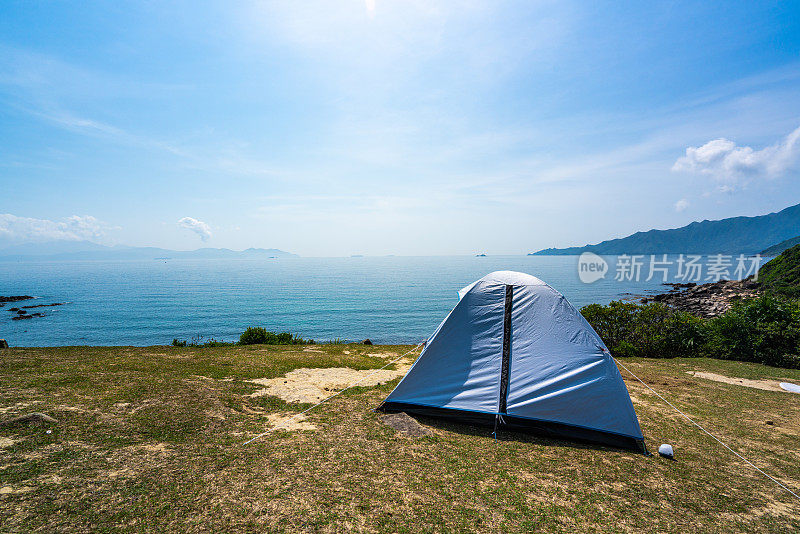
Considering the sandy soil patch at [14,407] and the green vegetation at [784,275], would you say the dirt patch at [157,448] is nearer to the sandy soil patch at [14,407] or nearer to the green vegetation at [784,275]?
the sandy soil patch at [14,407]

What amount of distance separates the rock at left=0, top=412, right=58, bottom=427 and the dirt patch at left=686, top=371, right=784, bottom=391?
60.4 ft

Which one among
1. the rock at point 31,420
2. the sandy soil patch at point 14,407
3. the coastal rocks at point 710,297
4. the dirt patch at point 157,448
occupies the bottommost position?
the coastal rocks at point 710,297

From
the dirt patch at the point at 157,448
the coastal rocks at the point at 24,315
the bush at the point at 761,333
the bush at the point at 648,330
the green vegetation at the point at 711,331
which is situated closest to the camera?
the dirt patch at the point at 157,448

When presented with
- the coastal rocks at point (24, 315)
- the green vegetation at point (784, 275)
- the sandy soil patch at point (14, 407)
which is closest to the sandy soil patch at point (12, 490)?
the sandy soil patch at point (14, 407)

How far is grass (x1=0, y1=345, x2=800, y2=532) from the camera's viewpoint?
14.8 ft

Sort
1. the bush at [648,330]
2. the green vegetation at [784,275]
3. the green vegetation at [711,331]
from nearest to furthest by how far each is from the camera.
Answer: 1. the green vegetation at [711,331]
2. the bush at [648,330]
3. the green vegetation at [784,275]

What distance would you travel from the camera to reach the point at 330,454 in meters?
6.16

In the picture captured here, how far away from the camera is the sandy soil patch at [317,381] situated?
9.27 meters

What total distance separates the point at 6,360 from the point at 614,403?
17.3 meters

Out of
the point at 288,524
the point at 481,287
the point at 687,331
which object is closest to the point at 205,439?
the point at 288,524

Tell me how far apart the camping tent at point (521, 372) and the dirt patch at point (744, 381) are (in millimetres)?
7596

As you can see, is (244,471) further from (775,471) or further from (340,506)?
(775,471)

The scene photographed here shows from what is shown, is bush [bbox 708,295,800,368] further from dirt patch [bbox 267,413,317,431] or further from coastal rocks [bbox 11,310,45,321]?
coastal rocks [bbox 11,310,45,321]

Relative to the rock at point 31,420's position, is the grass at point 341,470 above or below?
below
